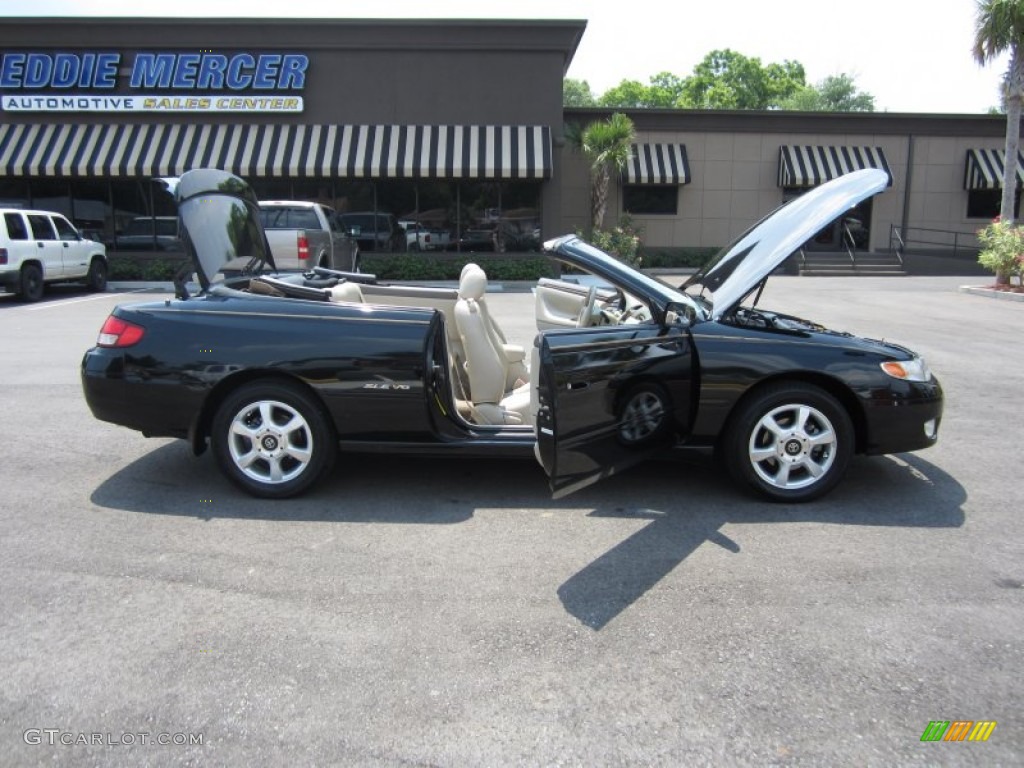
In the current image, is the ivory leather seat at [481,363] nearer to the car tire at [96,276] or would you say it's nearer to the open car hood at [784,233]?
the open car hood at [784,233]

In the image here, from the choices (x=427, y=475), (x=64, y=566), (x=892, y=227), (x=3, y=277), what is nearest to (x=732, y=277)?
(x=427, y=475)

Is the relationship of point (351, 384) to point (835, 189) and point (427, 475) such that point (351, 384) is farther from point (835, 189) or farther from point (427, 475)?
point (835, 189)

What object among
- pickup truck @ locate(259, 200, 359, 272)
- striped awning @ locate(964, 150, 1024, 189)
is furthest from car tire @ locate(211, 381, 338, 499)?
striped awning @ locate(964, 150, 1024, 189)

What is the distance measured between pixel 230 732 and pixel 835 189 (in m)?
4.15

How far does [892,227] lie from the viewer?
26.3 meters

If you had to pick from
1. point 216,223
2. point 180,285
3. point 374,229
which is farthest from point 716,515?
point 374,229

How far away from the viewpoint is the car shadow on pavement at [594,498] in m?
4.15

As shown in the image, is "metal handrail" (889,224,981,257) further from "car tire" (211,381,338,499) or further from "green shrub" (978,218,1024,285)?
"car tire" (211,381,338,499)

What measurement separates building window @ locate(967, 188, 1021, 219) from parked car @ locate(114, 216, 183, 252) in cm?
2502

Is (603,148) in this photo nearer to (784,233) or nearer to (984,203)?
(984,203)

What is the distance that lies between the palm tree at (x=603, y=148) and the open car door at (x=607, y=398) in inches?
769

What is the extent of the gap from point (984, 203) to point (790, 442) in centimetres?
2709

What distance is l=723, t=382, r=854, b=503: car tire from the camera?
4387 mm

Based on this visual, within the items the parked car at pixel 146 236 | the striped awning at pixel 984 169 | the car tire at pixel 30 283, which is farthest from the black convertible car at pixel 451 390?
the striped awning at pixel 984 169
